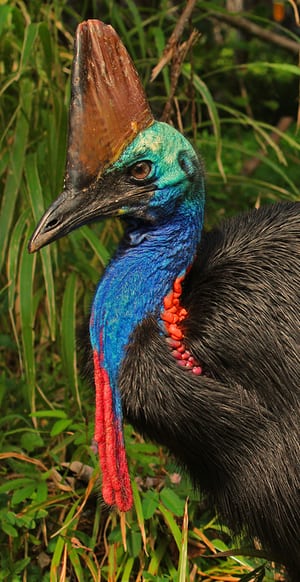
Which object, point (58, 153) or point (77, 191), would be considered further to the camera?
point (58, 153)

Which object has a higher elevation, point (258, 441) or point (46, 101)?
point (46, 101)

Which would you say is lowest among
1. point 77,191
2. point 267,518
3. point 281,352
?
point 267,518

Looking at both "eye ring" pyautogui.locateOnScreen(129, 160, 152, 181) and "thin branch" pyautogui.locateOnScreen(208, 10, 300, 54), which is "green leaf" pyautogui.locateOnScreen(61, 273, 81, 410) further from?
"thin branch" pyautogui.locateOnScreen(208, 10, 300, 54)

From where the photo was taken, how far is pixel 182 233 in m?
1.92

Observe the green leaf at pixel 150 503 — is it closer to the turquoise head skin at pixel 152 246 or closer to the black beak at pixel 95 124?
the turquoise head skin at pixel 152 246

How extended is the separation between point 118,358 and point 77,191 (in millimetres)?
334

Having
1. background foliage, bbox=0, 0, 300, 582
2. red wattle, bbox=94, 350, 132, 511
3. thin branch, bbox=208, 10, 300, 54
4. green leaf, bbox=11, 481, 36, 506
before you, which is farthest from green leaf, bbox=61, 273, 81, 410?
thin branch, bbox=208, 10, 300, 54

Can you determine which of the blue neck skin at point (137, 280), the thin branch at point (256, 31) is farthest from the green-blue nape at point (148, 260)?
the thin branch at point (256, 31)

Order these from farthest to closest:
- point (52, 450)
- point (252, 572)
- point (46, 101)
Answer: point (46, 101), point (52, 450), point (252, 572)

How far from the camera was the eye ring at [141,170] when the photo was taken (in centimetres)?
184

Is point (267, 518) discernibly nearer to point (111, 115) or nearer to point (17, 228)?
point (111, 115)

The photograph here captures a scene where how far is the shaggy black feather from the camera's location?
1.87m

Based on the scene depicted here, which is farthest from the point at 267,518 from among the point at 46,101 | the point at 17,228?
the point at 46,101

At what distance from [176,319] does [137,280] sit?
4.3 inches
